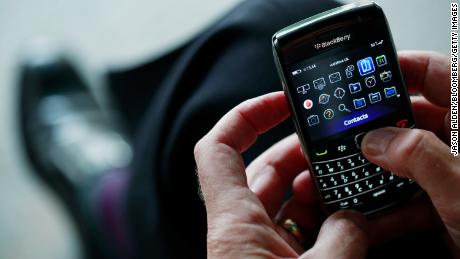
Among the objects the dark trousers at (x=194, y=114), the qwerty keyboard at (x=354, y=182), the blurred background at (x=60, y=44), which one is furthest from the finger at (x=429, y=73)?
the blurred background at (x=60, y=44)

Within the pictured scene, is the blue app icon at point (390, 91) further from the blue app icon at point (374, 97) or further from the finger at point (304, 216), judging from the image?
the finger at point (304, 216)

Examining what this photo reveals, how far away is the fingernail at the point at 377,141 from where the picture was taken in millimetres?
497

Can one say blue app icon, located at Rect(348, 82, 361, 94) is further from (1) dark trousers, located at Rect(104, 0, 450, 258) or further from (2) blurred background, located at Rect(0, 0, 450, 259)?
(2) blurred background, located at Rect(0, 0, 450, 259)

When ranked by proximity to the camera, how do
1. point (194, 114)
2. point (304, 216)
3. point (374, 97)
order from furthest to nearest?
point (194, 114) < point (304, 216) < point (374, 97)

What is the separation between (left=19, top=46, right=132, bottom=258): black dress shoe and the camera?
105cm

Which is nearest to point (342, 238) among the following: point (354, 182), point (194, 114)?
point (354, 182)

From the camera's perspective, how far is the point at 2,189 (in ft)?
3.98

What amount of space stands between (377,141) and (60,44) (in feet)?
3.44

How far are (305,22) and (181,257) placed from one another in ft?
1.52

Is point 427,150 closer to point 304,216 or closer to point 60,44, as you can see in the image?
point 304,216

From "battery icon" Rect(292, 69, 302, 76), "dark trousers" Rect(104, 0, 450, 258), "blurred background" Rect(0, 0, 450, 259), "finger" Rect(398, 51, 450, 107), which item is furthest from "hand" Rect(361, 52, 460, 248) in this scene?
"blurred background" Rect(0, 0, 450, 259)

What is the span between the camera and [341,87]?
1.79 ft

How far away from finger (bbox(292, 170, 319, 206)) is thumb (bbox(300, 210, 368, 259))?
11 cm

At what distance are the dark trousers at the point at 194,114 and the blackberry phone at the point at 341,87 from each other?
22cm
